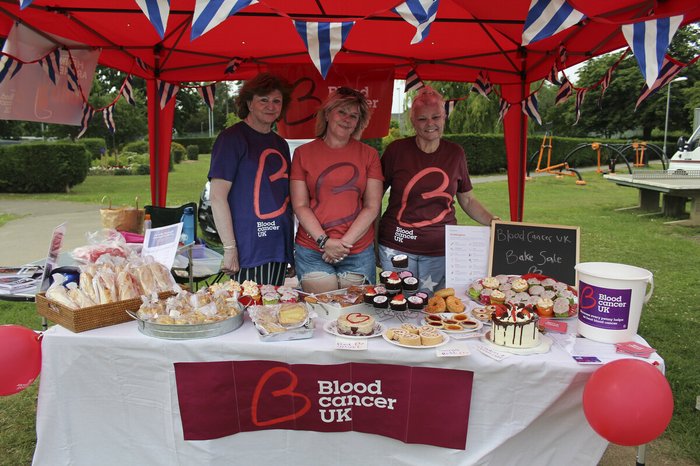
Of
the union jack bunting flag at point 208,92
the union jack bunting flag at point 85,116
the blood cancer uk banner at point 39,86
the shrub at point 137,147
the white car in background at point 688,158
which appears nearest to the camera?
the blood cancer uk banner at point 39,86

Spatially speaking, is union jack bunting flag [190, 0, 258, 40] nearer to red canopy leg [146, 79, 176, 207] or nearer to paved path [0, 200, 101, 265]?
red canopy leg [146, 79, 176, 207]

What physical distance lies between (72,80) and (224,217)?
6.89 ft

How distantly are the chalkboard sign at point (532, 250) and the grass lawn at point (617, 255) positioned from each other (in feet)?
3.98

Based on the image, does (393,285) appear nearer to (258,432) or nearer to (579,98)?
(258,432)

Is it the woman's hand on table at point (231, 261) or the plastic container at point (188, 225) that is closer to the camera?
the woman's hand on table at point (231, 261)

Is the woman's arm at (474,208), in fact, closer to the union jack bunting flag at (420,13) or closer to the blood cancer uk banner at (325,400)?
Result: the union jack bunting flag at (420,13)

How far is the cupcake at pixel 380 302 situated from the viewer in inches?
78.7

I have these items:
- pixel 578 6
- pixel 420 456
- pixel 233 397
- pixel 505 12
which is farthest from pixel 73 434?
pixel 505 12

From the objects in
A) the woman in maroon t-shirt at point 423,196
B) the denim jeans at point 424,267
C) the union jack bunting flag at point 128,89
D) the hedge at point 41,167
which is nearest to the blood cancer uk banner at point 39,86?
the union jack bunting flag at point 128,89

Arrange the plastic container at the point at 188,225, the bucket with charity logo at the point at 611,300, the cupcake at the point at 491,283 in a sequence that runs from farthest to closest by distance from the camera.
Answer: the plastic container at the point at 188,225 < the cupcake at the point at 491,283 < the bucket with charity logo at the point at 611,300

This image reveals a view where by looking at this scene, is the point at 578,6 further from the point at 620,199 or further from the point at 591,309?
the point at 620,199

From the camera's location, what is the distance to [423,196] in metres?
2.70

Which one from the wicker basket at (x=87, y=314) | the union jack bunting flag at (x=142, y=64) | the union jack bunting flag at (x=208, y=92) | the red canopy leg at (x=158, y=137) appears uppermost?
the union jack bunting flag at (x=142, y=64)

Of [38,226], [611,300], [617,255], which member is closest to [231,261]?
[611,300]
